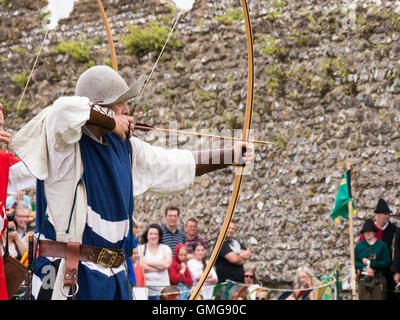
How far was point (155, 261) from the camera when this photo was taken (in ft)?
23.7

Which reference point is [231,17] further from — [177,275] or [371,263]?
[177,275]

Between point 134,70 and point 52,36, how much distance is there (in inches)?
73.3

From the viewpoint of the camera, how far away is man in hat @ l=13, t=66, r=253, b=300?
10.4 ft

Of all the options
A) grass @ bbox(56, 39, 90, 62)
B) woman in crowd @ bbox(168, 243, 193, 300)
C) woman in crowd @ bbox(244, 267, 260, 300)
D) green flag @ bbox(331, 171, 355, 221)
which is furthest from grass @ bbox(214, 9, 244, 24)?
woman in crowd @ bbox(168, 243, 193, 300)

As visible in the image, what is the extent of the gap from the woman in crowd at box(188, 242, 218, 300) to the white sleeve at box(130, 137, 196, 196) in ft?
11.1

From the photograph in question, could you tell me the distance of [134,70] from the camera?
11.3m

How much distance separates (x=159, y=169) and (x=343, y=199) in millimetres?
5121

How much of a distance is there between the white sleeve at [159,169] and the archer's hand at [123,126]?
204mm

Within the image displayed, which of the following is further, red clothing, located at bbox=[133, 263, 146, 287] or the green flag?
the green flag

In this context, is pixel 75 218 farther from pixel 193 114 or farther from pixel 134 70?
pixel 134 70

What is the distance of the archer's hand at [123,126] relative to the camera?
11.1 ft

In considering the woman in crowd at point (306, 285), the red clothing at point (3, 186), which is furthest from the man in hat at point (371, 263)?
the red clothing at point (3, 186)

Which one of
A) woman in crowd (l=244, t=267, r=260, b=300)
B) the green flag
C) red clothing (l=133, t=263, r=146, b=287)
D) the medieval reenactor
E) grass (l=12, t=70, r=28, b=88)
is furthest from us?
grass (l=12, t=70, r=28, b=88)

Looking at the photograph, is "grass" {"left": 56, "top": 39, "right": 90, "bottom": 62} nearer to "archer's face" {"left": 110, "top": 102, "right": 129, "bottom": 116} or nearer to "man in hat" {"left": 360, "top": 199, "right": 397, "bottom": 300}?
"man in hat" {"left": 360, "top": 199, "right": 397, "bottom": 300}
